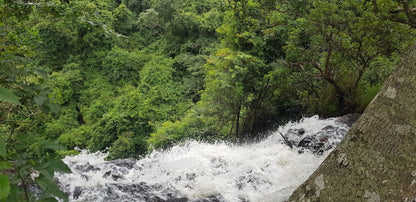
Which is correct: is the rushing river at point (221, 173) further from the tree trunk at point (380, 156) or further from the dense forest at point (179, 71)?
the tree trunk at point (380, 156)

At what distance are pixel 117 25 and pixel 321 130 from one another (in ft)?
43.3

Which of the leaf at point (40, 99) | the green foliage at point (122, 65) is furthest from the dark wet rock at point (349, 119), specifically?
the green foliage at point (122, 65)

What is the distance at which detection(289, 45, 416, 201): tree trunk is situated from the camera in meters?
1.24

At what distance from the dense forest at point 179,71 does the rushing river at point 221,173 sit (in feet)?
3.54

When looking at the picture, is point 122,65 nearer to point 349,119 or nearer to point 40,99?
point 349,119

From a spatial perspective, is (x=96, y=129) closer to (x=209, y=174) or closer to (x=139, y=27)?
(x=209, y=174)

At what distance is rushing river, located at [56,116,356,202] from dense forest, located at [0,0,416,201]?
3.54ft

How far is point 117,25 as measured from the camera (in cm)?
1549

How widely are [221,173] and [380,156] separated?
143 inches

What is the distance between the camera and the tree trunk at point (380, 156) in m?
1.24

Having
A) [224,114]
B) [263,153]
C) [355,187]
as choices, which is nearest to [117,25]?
[224,114]

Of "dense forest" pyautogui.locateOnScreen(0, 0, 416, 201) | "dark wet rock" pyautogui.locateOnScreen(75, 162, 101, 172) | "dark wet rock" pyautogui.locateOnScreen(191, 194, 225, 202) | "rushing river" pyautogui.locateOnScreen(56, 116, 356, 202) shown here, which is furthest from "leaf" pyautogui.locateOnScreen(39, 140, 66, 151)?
"dark wet rock" pyautogui.locateOnScreen(75, 162, 101, 172)

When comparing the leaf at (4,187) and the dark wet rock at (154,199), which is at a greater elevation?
the leaf at (4,187)

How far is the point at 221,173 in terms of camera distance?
4.75 metres
